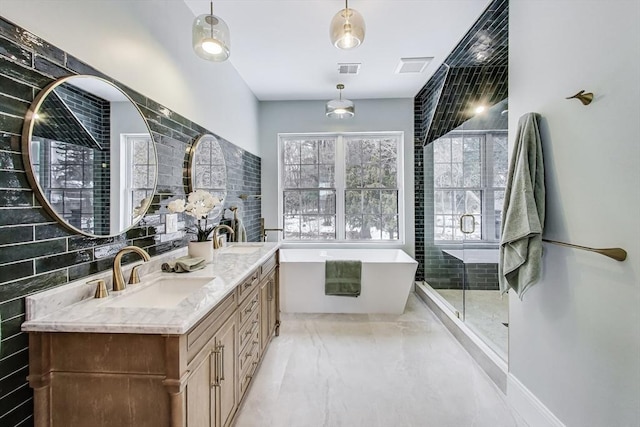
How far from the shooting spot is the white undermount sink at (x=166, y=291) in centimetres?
149

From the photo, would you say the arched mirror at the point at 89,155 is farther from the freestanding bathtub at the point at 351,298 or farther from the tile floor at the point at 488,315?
the tile floor at the point at 488,315

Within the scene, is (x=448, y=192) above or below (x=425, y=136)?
below

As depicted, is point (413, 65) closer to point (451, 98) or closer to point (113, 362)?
point (451, 98)

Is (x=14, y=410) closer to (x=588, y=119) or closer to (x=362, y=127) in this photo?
(x=588, y=119)

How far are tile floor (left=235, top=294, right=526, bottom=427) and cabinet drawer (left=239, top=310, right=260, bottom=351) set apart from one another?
445 millimetres

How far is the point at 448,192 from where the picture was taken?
351cm

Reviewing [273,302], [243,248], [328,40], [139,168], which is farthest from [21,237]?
[328,40]

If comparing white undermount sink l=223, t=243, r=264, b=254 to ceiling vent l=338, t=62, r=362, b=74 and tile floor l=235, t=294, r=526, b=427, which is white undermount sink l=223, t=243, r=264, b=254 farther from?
ceiling vent l=338, t=62, r=362, b=74

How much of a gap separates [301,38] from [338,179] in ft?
6.81

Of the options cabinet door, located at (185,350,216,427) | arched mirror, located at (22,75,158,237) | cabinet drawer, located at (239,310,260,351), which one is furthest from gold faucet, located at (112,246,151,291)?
cabinet drawer, located at (239,310,260,351)

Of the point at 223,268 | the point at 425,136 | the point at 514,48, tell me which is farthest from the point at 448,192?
the point at 223,268

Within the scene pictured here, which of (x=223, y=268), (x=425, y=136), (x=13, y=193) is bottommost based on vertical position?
(x=223, y=268)

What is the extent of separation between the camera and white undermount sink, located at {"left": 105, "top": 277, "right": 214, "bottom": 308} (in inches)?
58.6

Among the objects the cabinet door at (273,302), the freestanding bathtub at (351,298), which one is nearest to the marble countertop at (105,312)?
the cabinet door at (273,302)
